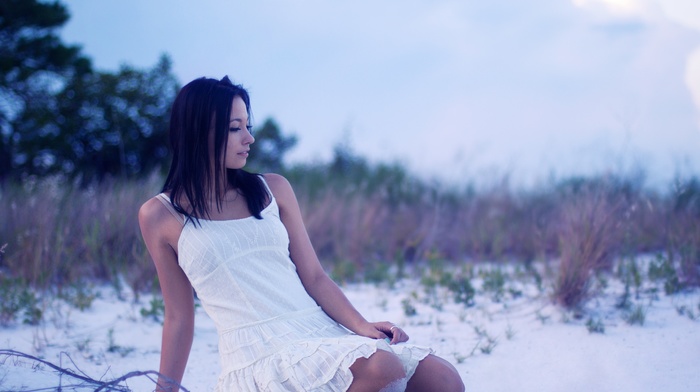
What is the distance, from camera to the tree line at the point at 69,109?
39.4ft

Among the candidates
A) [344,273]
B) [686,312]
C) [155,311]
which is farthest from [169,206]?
[344,273]

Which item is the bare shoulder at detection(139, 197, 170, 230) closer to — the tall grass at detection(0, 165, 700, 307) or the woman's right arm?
the woman's right arm

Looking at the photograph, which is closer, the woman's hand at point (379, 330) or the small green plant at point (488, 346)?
the woman's hand at point (379, 330)

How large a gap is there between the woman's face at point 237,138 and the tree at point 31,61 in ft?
36.3

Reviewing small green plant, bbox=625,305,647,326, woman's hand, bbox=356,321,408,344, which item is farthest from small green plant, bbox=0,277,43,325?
small green plant, bbox=625,305,647,326

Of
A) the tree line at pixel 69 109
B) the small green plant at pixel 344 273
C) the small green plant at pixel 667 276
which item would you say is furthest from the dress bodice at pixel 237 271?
the tree line at pixel 69 109

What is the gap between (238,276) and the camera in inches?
88.4

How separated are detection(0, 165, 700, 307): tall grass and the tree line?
4.72 metres

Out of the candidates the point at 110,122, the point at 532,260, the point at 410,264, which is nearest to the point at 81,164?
the point at 110,122

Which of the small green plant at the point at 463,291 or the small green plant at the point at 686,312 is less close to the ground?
the small green plant at the point at 686,312

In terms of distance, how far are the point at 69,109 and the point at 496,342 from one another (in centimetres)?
1117

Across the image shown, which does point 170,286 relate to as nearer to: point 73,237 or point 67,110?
point 73,237

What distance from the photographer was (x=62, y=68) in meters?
13.5

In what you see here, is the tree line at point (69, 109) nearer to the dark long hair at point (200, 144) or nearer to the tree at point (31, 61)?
the tree at point (31, 61)
